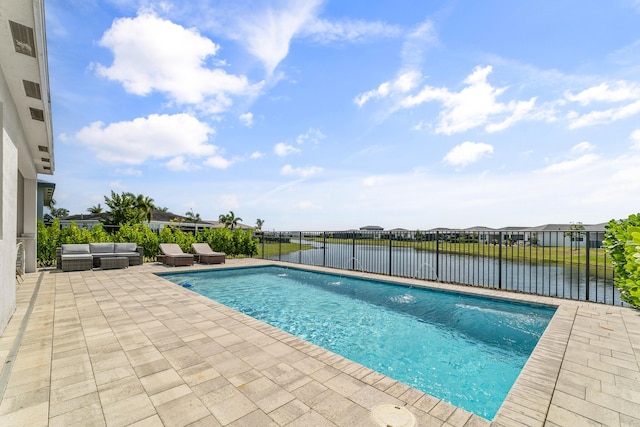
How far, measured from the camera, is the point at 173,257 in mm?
10461

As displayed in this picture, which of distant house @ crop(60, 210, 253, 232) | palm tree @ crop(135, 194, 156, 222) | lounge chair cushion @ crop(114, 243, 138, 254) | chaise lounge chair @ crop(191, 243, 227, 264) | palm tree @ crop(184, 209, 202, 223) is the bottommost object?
chaise lounge chair @ crop(191, 243, 227, 264)

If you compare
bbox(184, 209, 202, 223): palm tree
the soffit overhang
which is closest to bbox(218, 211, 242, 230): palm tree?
bbox(184, 209, 202, 223): palm tree

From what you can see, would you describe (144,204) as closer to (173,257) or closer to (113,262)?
(173,257)

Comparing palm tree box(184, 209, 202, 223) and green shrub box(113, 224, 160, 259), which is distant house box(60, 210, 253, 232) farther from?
green shrub box(113, 224, 160, 259)

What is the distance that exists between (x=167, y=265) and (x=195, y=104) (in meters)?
5.94

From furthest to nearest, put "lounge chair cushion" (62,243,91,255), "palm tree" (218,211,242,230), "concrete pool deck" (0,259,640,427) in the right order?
"palm tree" (218,211,242,230), "lounge chair cushion" (62,243,91,255), "concrete pool deck" (0,259,640,427)

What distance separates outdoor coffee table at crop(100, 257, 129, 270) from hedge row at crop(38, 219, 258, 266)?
1951 mm

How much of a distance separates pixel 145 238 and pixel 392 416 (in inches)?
504

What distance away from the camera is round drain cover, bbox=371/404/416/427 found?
198 cm

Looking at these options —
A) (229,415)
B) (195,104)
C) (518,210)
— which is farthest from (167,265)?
(518,210)

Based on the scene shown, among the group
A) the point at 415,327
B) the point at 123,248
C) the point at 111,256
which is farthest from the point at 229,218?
the point at 415,327

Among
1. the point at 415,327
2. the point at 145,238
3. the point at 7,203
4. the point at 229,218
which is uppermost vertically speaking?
the point at 7,203

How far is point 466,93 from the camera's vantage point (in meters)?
7.53

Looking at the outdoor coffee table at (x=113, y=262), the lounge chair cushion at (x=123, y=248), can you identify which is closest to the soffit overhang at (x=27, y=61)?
the outdoor coffee table at (x=113, y=262)
